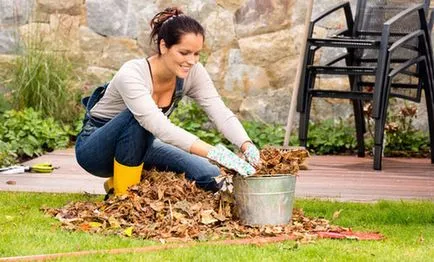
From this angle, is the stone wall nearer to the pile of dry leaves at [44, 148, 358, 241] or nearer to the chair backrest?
the chair backrest

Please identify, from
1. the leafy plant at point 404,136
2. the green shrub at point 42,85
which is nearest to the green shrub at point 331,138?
the leafy plant at point 404,136

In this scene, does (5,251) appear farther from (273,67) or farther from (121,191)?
(273,67)

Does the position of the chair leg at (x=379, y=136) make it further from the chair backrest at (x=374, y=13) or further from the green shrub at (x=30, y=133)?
the green shrub at (x=30, y=133)

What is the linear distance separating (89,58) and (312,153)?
1800 mm

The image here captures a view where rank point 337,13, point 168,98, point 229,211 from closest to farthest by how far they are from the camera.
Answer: point 229,211 < point 168,98 < point 337,13

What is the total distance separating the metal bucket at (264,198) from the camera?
4.38 m

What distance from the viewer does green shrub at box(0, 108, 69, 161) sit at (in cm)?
693

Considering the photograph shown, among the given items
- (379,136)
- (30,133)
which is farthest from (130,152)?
(30,133)

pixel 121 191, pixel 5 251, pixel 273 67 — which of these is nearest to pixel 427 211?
pixel 121 191

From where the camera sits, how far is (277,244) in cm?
418

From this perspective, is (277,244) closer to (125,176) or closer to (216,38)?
(125,176)

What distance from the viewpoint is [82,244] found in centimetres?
409

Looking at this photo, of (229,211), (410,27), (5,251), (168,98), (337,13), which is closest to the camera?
(5,251)

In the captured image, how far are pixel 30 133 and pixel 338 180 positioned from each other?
216 centimetres
